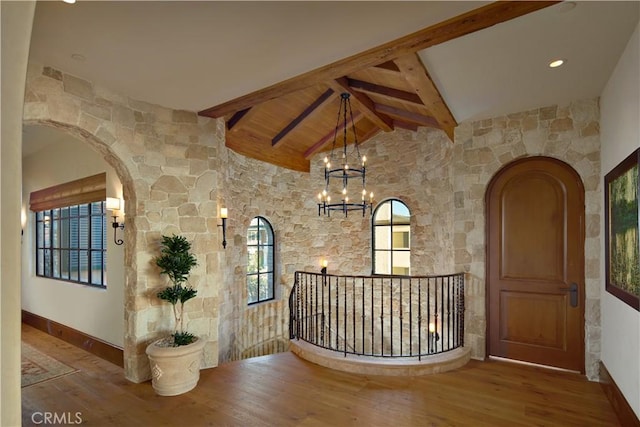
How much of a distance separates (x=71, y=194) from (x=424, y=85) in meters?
4.87

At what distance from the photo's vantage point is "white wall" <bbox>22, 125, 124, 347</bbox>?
13.3 ft

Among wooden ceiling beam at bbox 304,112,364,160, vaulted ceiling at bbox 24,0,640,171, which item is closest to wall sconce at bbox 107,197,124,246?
vaulted ceiling at bbox 24,0,640,171

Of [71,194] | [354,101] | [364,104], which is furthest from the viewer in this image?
[354,101]

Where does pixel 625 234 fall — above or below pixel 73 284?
above

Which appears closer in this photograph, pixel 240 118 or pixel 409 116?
pixel 240 118

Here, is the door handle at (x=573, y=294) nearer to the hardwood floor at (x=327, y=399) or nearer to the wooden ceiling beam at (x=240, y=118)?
the hardwood floor at (x=327, y=399)

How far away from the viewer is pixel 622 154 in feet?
8.66

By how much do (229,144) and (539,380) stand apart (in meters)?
4.95

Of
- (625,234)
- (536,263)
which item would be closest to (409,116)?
(536,263)

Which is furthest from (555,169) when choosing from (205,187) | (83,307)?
(83,307)

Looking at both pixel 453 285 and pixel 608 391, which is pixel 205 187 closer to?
pixel 453 285

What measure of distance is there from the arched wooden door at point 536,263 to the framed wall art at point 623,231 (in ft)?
1.63

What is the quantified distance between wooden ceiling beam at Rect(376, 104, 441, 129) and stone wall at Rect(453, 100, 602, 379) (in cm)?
88

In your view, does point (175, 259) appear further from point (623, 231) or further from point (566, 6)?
point (623, 231)
